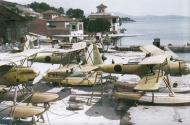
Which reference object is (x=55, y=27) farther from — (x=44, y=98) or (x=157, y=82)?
(x=44, y=98)

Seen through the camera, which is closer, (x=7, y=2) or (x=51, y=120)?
(x=51, y=120)

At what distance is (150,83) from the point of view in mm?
13922

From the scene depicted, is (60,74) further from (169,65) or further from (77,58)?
(169,65)

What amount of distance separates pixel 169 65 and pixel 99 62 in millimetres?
3654

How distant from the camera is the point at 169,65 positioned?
1570 cm

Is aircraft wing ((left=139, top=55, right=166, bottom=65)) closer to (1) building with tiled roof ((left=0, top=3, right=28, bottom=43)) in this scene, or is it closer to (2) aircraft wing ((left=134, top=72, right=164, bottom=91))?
(2) aircraft wing ((left=134, top=72, right=164, bottom=91))

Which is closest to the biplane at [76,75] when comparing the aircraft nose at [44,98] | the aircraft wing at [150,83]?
the aircraft wing at [150,83]

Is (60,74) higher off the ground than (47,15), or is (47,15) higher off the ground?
(47,15)

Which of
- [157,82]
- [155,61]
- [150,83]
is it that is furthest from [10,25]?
[155,61]

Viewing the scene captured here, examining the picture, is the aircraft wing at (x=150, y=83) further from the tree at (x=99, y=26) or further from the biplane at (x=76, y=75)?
the tree at (x=99, y=26)

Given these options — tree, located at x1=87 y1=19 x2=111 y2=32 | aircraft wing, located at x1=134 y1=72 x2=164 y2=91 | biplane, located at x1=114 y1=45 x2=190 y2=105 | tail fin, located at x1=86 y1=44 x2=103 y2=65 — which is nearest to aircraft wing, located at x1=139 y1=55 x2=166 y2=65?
biplane, located at x1=114 y1=45 x2=190 y2=105

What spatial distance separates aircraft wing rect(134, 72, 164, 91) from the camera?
1336cm

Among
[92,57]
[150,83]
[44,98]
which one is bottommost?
[44,98]

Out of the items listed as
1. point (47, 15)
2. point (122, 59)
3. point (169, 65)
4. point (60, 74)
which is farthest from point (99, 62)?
point (47, 15)
